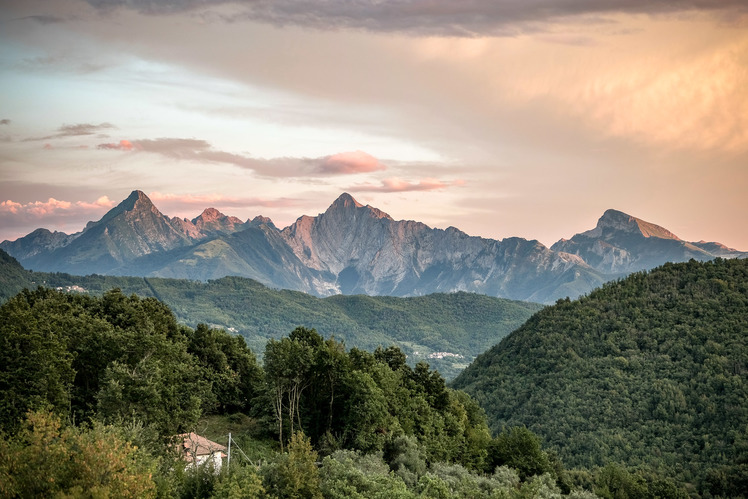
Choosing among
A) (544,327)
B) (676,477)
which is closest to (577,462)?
(676,477)

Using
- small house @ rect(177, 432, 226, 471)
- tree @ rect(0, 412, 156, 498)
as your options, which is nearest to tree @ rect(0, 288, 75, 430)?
small house @ rect(177, 432, 226, 471)

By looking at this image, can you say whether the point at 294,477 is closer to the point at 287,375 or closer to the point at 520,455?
the point at 287,375

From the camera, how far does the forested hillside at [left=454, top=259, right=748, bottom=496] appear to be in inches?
4215

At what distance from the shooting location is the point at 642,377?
434ft

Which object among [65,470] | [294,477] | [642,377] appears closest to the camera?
[65,470]

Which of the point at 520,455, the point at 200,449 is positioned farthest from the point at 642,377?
the point at 200,449

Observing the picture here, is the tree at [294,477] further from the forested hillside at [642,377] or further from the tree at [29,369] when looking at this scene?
the forested hillside at [642,377]

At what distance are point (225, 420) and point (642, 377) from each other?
9564cm

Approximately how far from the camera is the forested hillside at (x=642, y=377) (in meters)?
107

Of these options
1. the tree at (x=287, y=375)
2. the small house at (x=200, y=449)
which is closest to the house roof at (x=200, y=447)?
the small house at (x=200, y=449)

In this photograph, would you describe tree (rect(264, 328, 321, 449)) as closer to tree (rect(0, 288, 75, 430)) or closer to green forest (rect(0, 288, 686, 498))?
green forest (rect(0, 288, 686, 498))

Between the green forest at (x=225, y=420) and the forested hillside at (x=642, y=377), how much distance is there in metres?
23.1

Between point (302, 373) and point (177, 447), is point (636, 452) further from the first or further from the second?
point (177, 447)

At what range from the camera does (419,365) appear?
86062 mm
